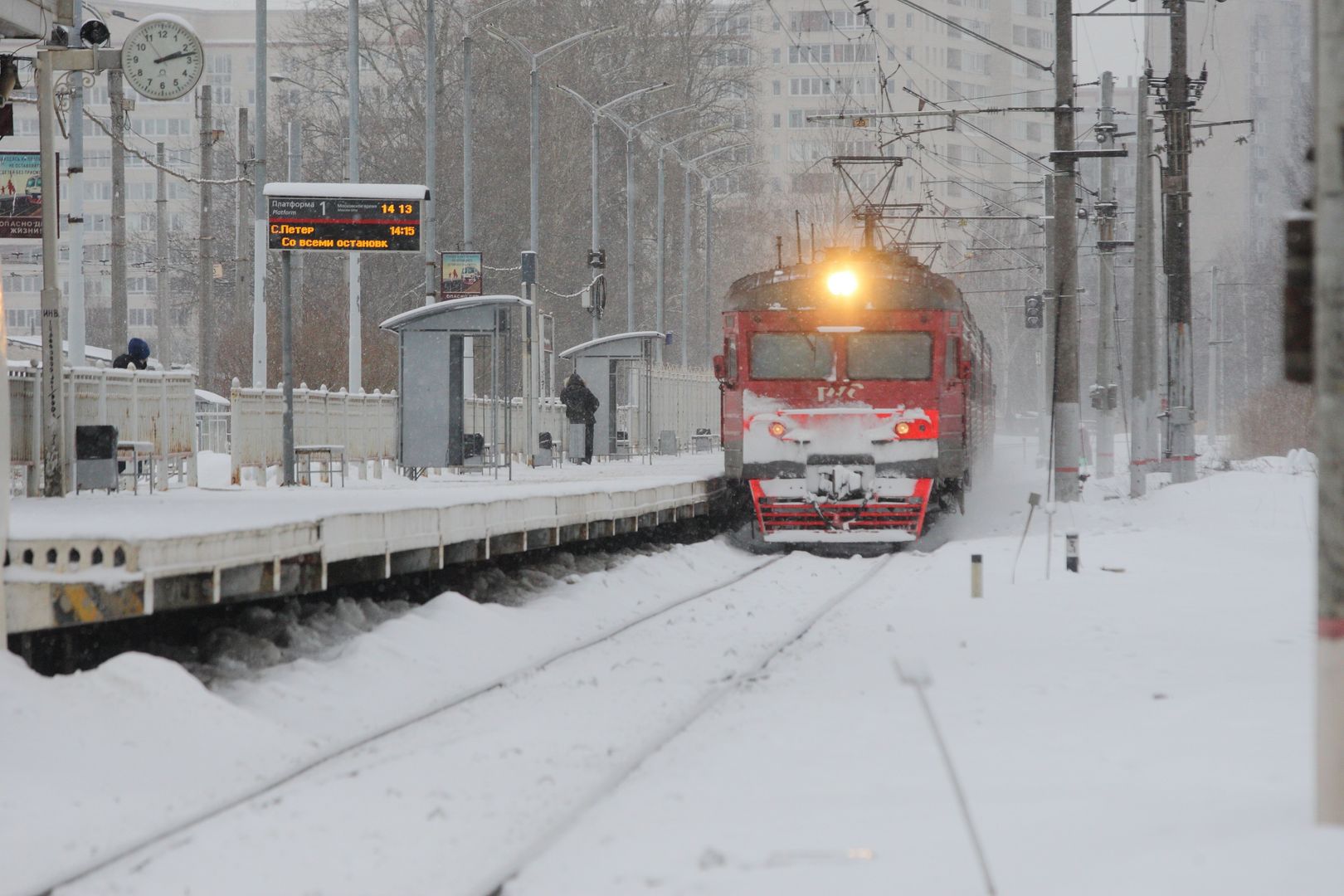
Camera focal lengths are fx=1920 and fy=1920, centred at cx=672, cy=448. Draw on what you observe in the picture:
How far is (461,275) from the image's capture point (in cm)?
3344

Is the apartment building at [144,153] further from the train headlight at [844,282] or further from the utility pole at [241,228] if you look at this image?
the train headlight at [844,282]

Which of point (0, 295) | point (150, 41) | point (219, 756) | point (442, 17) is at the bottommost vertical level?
point (219, 756)

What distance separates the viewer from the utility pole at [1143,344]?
93.3 ft

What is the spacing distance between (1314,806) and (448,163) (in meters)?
52.7

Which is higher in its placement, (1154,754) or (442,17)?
(442,17)

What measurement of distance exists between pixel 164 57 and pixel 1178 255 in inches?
595

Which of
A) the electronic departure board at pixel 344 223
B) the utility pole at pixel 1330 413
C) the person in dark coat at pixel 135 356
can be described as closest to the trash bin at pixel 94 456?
the person in dark coat at pixel 135 356

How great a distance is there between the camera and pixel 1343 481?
5.91m

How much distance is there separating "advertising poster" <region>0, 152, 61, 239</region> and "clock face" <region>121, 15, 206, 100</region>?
3.21m

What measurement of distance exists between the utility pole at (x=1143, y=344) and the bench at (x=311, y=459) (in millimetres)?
11360

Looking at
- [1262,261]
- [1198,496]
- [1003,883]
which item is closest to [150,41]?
[1198,496]

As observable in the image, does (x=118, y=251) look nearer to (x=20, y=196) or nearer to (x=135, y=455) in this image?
(x=135, y=455)

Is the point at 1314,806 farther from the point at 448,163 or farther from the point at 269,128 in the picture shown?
the point at 269,128

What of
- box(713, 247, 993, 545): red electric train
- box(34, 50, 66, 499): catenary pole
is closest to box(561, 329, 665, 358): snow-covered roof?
box(713, 247, 993, 545): red electric train
